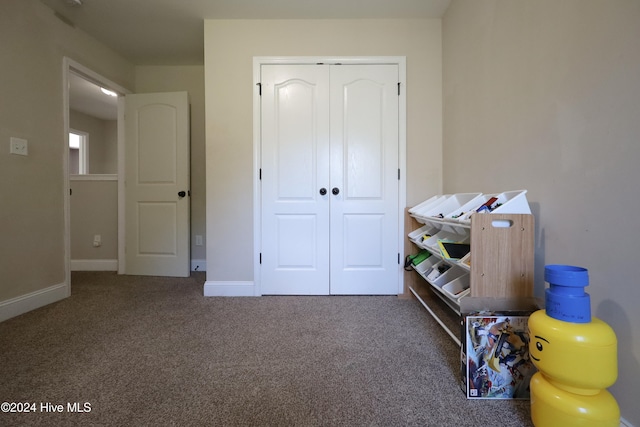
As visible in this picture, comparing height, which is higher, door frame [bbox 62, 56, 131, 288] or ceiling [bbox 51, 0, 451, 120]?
ceiling [bbox 51, 0, 451, 120]

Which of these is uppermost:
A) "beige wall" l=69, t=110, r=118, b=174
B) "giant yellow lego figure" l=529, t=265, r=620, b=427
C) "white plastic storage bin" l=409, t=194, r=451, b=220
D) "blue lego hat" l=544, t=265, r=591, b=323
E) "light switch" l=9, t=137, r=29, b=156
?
"beige wall" l=69, t=110, r=118, b=174

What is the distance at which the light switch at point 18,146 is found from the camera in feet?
5.82

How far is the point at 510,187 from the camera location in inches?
51.8

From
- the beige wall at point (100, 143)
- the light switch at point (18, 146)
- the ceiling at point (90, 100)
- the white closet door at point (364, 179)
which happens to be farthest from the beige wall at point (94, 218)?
the white closet door at point (364, 179)

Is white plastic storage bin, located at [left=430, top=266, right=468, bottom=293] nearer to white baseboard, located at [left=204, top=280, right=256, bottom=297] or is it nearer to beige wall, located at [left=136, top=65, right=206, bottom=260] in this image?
white baseboard, located at [left=204, top=280, right=256, bottom=297]

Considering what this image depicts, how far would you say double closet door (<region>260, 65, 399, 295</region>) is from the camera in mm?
2121

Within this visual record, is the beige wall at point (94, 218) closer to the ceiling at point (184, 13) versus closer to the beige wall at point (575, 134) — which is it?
the ceiling at point (184, 13)

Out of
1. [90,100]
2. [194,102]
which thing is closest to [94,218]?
[194,102]

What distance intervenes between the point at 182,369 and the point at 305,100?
2.05 metres

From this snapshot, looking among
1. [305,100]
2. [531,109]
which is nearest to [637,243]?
[531,109]

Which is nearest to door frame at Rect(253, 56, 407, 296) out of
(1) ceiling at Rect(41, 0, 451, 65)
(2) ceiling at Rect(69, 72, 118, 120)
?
(1) ceiling at Rect(41, 0, 451, 65)

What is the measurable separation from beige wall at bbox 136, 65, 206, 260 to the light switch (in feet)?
4.17

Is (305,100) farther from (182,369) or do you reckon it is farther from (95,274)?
(95,274)

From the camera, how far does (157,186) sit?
9.04 feet
